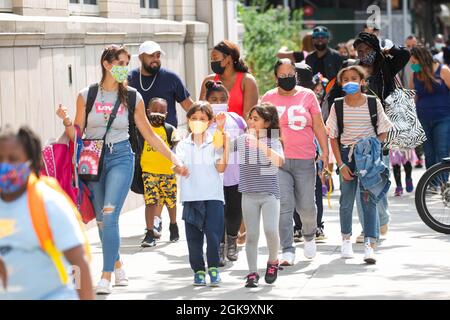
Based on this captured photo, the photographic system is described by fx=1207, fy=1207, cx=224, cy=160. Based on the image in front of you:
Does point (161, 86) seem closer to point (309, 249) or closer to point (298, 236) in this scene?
point (298, 236)

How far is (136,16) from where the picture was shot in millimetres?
14953

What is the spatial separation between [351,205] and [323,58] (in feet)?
13.1

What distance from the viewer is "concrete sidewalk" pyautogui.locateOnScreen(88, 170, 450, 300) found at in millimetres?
8797

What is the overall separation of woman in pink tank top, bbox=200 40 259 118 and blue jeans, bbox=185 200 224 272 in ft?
5.26

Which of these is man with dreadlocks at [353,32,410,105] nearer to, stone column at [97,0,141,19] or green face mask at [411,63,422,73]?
green face mask at [411,63,422,73]

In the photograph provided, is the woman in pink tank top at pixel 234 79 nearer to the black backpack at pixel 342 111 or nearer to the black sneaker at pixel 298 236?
the black backpack at pixel 342 111

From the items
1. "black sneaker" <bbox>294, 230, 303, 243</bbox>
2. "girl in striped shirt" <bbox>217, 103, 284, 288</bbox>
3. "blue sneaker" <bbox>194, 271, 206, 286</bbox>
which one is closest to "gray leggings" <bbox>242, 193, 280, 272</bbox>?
"girl in striped shirt" <bbox>217, 103, 284, 288</bbox>

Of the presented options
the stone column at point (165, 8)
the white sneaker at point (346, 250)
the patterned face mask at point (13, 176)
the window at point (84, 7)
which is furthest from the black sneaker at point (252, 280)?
the stone column at point (165, 8)

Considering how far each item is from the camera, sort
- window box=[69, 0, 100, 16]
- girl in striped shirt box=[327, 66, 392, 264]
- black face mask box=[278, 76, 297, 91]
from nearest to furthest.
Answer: black face mask box=[278, 76, 297, 91], girl in striped shirt box=[327, 66, 392, 264], window box=[69, 0, 100, 16]

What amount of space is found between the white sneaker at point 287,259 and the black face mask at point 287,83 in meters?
1.38

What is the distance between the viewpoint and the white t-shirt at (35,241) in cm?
487
